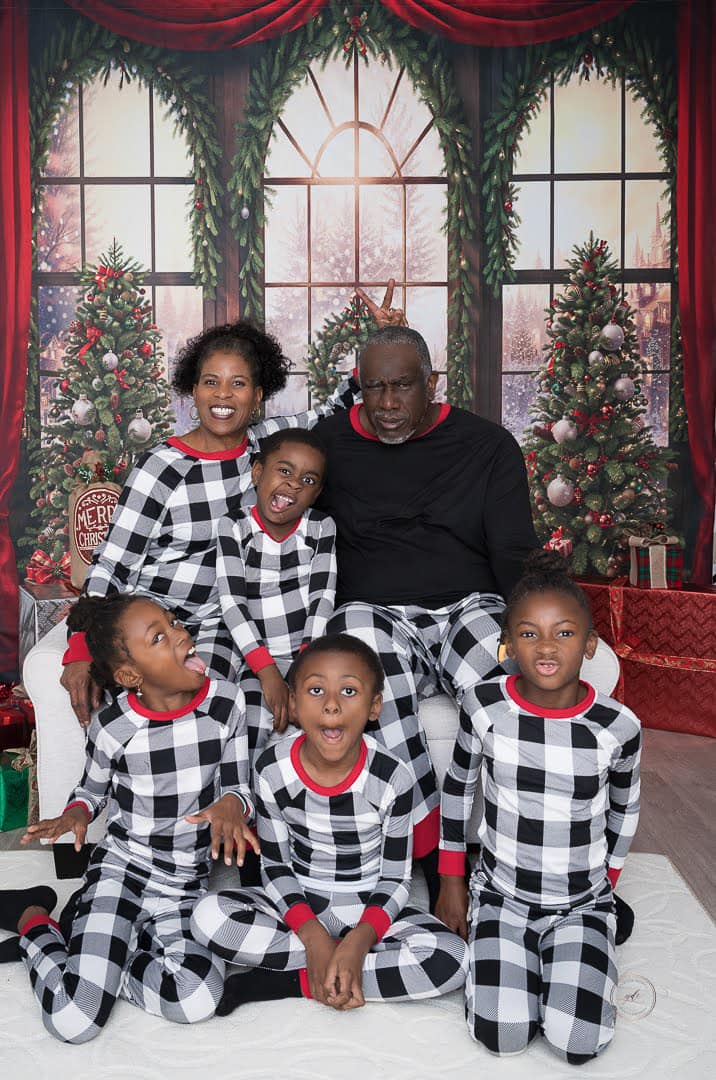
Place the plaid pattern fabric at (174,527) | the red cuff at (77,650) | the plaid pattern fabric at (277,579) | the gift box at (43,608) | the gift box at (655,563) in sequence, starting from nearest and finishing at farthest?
the red cuff at (77,650), the plaid pattern fabric at (277,579), the plaid pattern fabric at (174,527), the gift box at (43,608), the gift box at (655,563)

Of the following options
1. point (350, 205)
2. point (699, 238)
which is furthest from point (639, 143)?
point (350, 205)

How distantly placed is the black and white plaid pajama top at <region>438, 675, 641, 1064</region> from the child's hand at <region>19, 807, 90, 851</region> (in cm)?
76

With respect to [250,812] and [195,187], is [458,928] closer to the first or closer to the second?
[250,812]

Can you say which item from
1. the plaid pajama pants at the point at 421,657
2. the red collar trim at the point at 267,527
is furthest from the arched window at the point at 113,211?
the plaid pajama pants at the point at 421,657

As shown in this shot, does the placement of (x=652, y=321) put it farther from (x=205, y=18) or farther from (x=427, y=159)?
(x=205, y=18)

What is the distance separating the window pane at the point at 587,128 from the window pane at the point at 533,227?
150mm

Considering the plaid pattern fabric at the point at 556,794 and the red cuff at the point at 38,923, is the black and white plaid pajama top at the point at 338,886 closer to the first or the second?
the plaid pattern fabric at the point at 556,794

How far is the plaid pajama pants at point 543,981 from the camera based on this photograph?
6.13 feet

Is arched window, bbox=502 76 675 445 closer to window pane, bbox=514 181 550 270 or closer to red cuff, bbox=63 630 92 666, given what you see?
window pane, bbox=514 181 550 270

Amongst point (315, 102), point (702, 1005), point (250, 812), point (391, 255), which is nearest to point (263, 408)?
point (391, 255)

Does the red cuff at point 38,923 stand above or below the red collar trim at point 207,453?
below

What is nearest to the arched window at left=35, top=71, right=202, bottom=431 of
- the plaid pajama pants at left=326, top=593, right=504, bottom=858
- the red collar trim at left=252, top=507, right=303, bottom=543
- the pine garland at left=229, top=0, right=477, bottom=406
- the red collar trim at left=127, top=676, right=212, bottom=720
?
the pine garland at left=229, top=0, right=477, bottom=406

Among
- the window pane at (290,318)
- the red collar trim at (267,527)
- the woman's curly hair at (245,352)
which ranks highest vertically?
the window pane at (290,318)

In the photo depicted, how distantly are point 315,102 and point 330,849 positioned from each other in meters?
3.79
